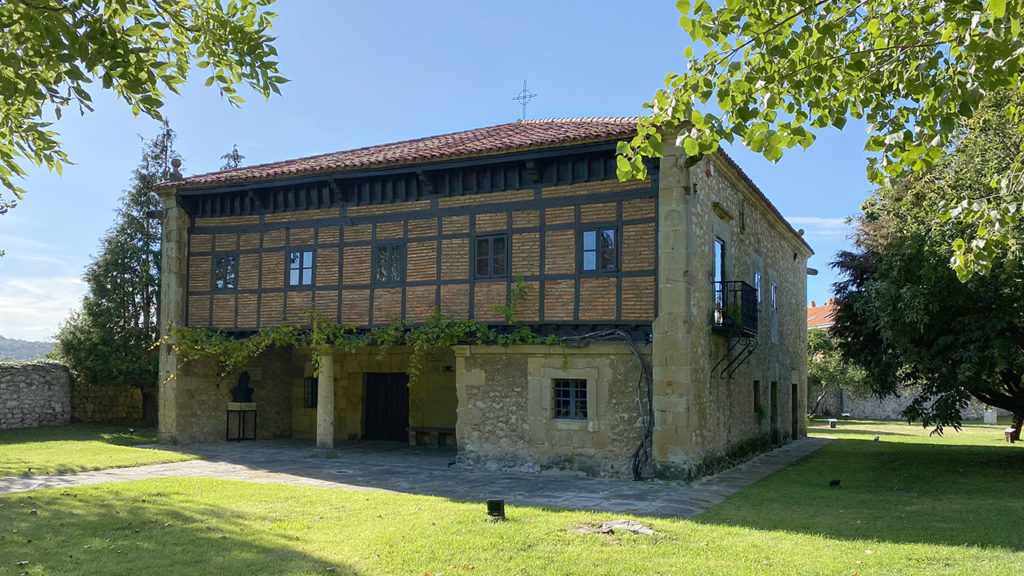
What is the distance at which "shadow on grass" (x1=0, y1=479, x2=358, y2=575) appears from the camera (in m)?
6.42

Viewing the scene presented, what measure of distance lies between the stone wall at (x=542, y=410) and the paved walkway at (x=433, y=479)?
1.14ft

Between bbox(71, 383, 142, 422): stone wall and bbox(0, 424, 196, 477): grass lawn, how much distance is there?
0.79 meters

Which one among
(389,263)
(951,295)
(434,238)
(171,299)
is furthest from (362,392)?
(951,295)

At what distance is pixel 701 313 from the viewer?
1305 centimetres

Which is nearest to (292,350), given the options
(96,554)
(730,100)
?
(96,554)

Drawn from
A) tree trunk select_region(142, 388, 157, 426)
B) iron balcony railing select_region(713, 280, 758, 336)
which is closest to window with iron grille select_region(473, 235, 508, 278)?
iron balcony railing select_region(713, 280, 758, 336)

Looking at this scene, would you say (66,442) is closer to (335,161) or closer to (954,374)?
(335,161)

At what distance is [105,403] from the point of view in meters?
22.3

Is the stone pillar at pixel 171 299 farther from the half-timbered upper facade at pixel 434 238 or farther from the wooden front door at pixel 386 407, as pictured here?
the wooden front door at pixel 386 407

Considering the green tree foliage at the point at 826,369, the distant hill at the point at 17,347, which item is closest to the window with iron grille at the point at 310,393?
the green tree foliage at the point at 826,369

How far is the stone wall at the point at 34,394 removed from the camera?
19.8 m

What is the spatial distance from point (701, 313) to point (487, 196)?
14.6ft

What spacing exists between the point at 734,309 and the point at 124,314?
16.8 m

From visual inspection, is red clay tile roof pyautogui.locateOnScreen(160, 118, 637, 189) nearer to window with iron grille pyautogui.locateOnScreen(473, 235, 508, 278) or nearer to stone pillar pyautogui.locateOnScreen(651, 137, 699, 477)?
stone pillar pyautogui.locateOnScreen(651, 137, 699, 477)
